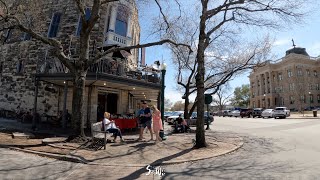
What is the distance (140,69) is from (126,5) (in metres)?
4.38

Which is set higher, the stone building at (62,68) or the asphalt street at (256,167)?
the stone building at (62,68)

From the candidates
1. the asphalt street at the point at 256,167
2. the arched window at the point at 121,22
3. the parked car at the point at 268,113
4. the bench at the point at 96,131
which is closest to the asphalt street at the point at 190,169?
the asphalt street at the point at 256,167

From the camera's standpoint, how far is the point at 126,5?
1855 centimetres

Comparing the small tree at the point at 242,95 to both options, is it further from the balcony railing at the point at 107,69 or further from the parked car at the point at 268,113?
the balcony railing at the point at 107,69

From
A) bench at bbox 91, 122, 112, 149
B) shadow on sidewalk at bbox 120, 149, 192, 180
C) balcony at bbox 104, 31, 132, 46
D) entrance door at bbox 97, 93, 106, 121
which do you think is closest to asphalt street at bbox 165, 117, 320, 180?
shadow on sidewalk at bbox 120, 149, 192, 180

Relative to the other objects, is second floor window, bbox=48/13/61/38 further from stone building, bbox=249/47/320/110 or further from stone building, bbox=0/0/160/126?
stone building, bbox=249/47/320/110

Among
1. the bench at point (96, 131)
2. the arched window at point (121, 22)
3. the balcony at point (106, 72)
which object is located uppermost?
the arched window at point (121, 22)

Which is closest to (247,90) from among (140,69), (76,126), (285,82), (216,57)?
(285,82)

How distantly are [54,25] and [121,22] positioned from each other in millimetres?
5505

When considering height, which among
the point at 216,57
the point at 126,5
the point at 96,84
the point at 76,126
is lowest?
the point at 76,126

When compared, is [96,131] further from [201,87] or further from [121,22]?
[121,22]

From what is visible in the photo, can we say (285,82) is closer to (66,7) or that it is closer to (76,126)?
(66,7)

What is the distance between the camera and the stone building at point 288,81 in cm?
7606

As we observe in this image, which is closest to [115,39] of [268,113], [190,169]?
[190,169]
